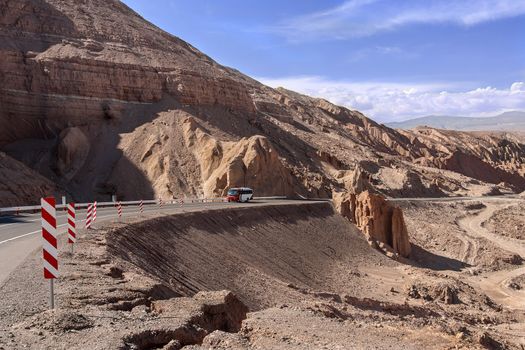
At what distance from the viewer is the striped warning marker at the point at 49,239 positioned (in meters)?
9.75

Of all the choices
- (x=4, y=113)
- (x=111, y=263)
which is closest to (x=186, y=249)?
(x=111, y=263)

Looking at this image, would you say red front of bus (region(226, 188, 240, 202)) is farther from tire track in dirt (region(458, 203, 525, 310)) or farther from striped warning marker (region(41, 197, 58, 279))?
striped warning marker (region(41, 197, 58, 279))


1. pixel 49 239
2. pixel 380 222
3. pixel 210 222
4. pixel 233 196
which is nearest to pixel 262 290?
pixel 210 222

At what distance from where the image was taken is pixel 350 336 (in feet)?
34.5

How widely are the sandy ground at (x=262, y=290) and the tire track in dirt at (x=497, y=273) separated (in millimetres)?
209

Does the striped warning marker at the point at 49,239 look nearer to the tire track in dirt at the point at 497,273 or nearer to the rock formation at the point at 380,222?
the tire track in dirt at the point at 497,273

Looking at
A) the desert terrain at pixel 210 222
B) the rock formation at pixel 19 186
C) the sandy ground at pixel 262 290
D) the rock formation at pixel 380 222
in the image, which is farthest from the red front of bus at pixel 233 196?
the rock formation at pixel 19 186

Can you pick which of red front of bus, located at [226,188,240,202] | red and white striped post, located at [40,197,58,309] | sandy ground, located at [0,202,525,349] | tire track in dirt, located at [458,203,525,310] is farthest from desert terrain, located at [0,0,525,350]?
red front of bus, located at [226,188,240,202]

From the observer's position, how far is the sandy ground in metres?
9.06

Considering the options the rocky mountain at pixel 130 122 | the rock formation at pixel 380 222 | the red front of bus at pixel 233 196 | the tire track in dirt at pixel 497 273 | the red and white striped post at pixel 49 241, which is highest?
the rocky mountain at pixel 130 122

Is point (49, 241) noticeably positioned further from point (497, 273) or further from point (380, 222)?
point (497, 273)

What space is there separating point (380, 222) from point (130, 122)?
23206 mm

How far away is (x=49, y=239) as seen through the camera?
9.93 meters

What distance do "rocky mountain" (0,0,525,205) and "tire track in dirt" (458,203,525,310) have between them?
984 centimetres
